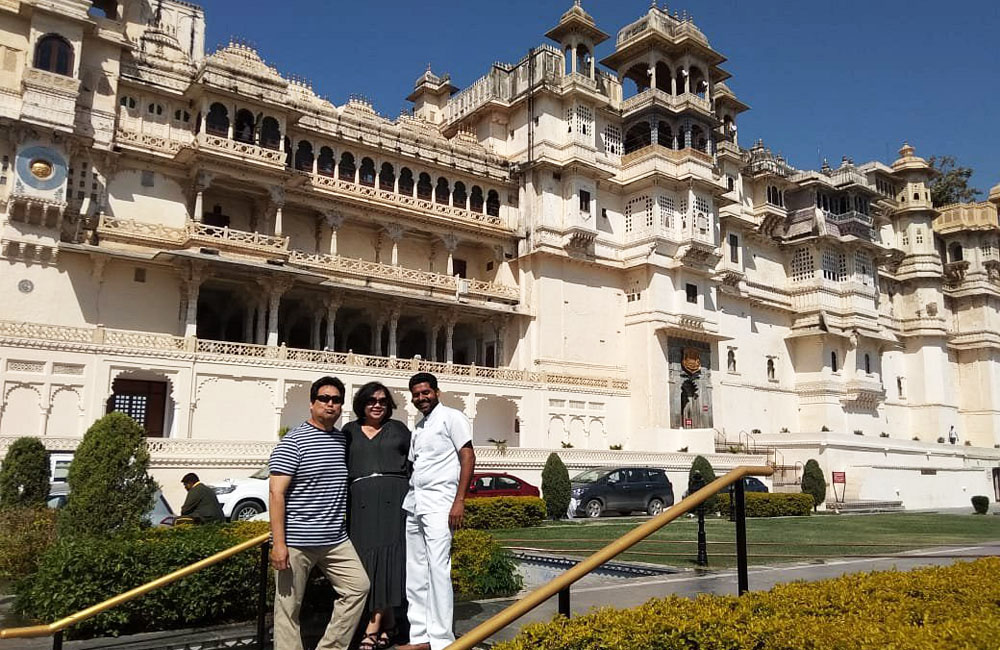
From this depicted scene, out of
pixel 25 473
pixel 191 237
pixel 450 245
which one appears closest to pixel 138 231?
pixel 191 237

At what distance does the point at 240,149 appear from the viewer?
2927 cm

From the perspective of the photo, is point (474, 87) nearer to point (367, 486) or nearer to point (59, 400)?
point (59, 400)

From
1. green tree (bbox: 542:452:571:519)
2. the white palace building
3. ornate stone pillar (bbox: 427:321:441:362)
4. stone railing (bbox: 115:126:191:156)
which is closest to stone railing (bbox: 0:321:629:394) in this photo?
the white palace building

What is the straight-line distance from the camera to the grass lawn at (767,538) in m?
12.8

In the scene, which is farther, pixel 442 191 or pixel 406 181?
pixel 442 191

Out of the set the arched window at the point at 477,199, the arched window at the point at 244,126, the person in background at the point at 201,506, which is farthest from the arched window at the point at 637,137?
the person in background at the point at 201,506

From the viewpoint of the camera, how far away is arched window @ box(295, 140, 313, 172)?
32812mm

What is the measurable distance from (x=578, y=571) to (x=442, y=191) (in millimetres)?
34012

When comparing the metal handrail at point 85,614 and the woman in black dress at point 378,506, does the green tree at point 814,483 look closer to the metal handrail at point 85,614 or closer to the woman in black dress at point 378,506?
the woman in black dress at point 378,506

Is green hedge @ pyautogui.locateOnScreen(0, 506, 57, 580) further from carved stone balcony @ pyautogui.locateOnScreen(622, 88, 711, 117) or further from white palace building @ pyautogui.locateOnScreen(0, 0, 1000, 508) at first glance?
carved stone balcony @ pyautogui.locateOnScreen(622, 88, 711, 117)

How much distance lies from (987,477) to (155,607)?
50.5m

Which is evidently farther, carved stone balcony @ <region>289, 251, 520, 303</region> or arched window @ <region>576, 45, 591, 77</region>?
arched window @ <region>576, 45, 591, 77</region>

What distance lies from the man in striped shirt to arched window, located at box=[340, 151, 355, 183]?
29453 millimetres

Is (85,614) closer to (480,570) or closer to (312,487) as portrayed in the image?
(312,487)
